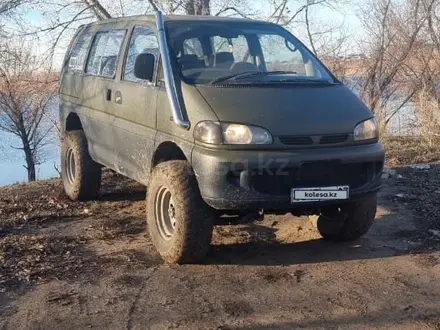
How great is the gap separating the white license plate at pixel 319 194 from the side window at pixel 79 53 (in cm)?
344

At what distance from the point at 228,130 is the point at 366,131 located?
1.12 meters

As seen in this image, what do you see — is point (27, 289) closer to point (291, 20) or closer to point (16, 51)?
point (291, 20)

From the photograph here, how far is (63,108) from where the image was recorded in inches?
295

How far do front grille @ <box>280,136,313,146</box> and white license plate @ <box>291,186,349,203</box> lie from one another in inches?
13.0

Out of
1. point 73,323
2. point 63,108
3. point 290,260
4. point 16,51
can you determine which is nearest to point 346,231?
point 290,260

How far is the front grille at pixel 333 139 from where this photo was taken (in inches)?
182

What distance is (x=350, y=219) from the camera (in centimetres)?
529

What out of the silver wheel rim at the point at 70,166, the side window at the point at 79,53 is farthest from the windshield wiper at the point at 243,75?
the silver wheel rim at the point at 70,166

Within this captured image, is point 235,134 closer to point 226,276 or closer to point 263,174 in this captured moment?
point 263,174

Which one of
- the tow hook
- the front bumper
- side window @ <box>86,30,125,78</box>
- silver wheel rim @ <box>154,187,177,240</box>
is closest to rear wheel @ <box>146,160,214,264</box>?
silver wheel rim @ <box>154,187,177,240</box>

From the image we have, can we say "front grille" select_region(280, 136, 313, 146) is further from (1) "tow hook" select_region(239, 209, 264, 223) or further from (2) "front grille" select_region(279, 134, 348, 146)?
(1) "tow hook" select_region(239, 209, 264, 223)

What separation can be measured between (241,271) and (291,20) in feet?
40.3

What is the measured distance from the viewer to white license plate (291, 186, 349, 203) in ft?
14.9

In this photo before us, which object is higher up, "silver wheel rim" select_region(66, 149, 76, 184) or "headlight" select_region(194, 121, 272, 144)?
"headlight" select_region(194, 121, 272, 144)
